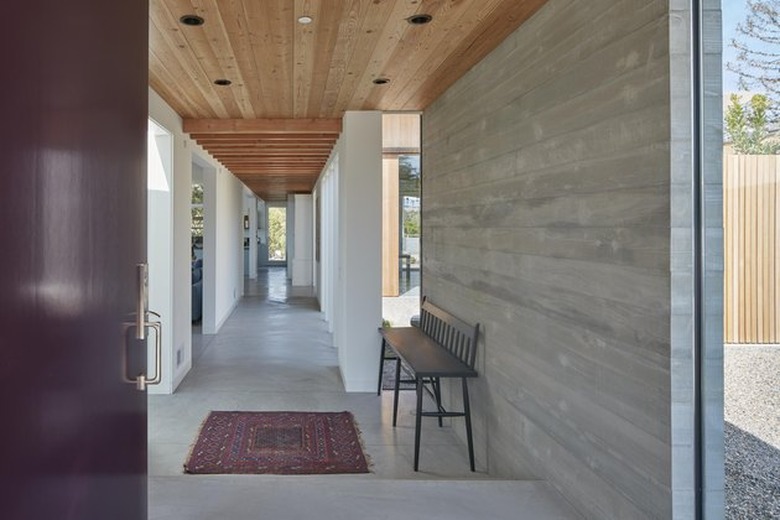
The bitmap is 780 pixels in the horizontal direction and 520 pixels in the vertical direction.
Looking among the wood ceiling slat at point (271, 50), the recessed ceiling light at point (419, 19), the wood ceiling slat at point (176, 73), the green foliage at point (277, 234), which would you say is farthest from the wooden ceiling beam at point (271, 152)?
the green foliage at point (277, 234)

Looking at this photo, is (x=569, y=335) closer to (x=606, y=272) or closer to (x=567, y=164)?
(x=606, y=272)

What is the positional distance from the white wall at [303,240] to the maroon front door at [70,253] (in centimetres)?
1150

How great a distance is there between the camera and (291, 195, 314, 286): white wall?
13.2 m

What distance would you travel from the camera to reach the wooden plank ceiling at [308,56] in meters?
2.69

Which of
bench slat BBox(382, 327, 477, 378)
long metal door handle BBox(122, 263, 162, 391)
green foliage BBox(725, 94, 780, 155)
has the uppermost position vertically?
green foliage BBox(725, 94, 780, 155)

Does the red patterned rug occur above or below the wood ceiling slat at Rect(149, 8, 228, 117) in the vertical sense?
below

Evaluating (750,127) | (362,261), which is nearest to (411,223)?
(362,261)

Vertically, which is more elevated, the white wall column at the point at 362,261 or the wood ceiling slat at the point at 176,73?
the wood ceiling slat at the point at 176,73

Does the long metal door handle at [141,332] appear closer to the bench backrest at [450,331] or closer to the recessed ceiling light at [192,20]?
the recessed ceiling light at [192,20]

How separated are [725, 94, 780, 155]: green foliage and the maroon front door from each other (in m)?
1.72

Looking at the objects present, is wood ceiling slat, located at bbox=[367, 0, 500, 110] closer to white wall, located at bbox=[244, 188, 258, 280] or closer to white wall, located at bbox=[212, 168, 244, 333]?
white wall, located at bbox=[212, 168, 244, 333]

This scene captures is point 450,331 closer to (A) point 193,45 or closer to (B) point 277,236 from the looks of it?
(A) point 193,45

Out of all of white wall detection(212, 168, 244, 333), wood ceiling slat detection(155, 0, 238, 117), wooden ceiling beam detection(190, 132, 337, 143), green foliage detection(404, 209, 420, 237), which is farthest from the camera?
white wall detection(212, 168, 244, 333)

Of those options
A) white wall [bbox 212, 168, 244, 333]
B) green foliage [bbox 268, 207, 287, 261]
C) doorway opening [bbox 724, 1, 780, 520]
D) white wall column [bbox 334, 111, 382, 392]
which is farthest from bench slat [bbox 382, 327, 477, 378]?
green foliage [bbox 268, 207, 287, 261]
